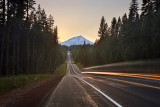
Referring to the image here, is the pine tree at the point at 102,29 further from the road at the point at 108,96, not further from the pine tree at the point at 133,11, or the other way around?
the road at the point at 108,96

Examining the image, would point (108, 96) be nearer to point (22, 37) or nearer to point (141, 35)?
point (141, 35)

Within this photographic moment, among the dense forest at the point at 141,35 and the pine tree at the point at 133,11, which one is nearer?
the dense forest at the point at 141,35

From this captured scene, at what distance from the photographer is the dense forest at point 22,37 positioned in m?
27.3

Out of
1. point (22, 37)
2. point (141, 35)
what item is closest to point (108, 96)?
point (141, 35)

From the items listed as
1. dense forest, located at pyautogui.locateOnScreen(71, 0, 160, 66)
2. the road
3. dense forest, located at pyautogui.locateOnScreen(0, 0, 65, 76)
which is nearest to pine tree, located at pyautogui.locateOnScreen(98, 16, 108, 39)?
dense forest, located at pyautogui.locateOnScreen(71, 0, 160, 66)

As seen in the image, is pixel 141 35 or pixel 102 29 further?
pixel 102 29

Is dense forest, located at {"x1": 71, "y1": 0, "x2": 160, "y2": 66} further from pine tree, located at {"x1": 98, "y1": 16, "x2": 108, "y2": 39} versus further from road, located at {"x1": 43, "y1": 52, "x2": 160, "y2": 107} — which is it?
road, located at {"x1": 43, "y1": 52, "x2": 160, "y2": 107}

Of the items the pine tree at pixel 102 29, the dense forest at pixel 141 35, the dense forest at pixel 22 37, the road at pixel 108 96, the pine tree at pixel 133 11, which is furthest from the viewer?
the pine tree at pixel 102 29

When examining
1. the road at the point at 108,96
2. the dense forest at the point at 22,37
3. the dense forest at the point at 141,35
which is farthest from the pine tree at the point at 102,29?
the road at the point at 108,96

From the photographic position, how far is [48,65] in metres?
70.3

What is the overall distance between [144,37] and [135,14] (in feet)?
51.6

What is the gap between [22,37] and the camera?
147ft

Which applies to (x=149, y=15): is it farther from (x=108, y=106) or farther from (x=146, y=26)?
(x=108, y=106)

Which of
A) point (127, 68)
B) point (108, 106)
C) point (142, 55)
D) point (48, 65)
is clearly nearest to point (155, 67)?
point (127, 68)
